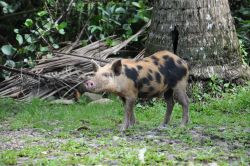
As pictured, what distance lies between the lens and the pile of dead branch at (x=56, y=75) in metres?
13.7

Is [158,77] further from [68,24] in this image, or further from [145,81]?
[68,24]

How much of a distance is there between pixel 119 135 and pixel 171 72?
147 centimetres

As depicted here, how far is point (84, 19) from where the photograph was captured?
51.8 ft

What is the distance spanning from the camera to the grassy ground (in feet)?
23.1

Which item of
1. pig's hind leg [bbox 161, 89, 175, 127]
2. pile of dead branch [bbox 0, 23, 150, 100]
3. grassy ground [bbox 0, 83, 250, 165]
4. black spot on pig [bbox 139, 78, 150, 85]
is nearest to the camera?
grassy ground [bbox 0, 83, 250, 165]

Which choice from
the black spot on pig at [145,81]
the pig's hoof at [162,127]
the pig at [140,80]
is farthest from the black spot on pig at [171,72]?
the pig's hoof at [162,127]

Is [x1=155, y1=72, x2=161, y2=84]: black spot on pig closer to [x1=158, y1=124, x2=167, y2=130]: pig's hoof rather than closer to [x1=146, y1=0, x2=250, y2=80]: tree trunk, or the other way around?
[x1=158, y1=124, x2=167, y2=130]: pig's hoof

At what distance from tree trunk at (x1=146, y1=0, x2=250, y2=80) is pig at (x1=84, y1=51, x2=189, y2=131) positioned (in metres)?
2.32

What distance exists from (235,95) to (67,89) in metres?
3.93

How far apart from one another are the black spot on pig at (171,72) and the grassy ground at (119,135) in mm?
701

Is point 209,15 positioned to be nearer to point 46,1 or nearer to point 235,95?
point 235,95

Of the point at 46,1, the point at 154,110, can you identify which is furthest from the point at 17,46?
the point at 154,110

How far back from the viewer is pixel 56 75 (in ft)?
45.3

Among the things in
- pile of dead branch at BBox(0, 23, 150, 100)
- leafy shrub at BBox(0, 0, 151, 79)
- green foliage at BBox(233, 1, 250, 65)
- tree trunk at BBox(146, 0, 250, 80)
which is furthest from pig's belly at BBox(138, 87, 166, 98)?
leafy shrub at BBox(0, 0, 151, 79)
